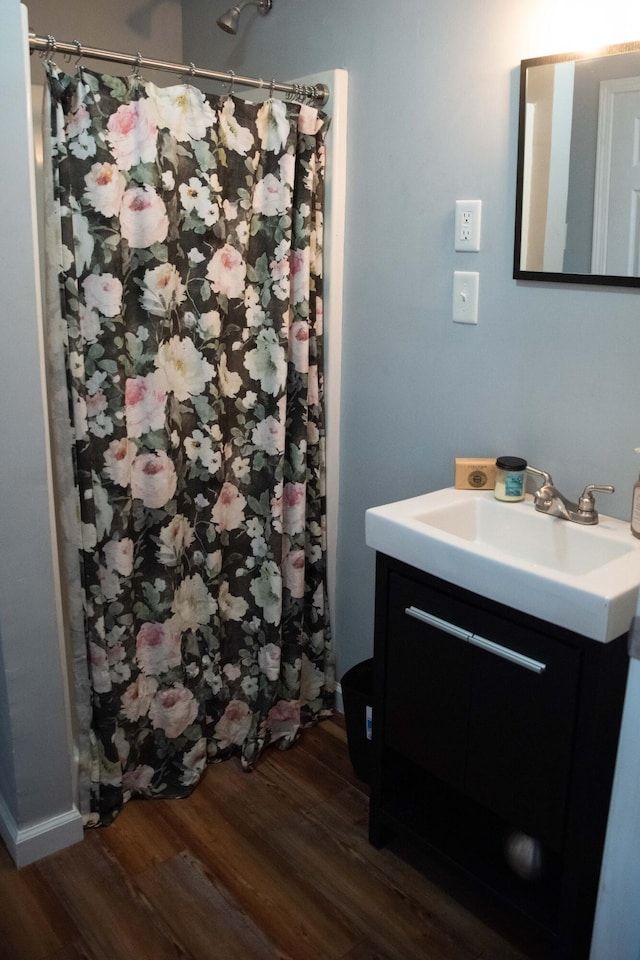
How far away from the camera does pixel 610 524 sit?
183 centimetres

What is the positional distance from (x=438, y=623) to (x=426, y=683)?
0.54ft

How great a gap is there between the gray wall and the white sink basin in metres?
0.13

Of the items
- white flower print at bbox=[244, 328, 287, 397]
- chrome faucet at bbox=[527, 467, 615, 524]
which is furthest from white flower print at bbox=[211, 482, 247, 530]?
chrome faucet at bbox=[527, 467, 615, 524]

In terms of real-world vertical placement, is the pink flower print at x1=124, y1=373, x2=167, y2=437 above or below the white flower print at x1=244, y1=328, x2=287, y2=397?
below

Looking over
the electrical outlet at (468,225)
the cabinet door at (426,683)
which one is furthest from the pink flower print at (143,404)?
the electrical outlet at (468,225)

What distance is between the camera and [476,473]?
205 centimetres

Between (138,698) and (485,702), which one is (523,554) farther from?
(138,698)

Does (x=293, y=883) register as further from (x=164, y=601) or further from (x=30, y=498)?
(x=30, y=498)

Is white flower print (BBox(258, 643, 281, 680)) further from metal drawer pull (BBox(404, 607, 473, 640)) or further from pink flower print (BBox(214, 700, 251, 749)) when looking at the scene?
metal drawer pull (BBox(404, 607, 473, 640))

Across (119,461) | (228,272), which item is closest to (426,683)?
(119,461)

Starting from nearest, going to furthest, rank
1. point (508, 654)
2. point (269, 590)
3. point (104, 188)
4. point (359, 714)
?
point (508, 654)
point (104, 188)
point (359, 714)
point (269, 590)

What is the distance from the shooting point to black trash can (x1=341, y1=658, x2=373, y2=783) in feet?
7.36

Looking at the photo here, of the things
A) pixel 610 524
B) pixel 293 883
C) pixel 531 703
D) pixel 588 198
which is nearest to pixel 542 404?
pixel 610 524

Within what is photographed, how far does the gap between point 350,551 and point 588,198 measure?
1.22m
